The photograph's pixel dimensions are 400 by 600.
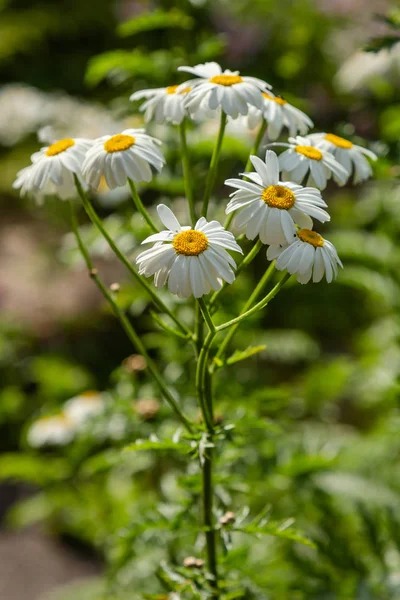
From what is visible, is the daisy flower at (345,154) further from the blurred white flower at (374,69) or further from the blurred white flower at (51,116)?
the blurred white flower at (51,116)

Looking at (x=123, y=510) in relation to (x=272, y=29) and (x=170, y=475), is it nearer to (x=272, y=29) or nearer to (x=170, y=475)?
(x=170, y=475)

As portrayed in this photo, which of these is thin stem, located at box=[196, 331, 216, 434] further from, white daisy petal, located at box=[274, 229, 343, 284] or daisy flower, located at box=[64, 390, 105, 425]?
daisy flower, located at box=[64, 390, 105, 425]

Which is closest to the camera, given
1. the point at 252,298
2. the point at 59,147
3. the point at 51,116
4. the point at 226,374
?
the point at 252,298

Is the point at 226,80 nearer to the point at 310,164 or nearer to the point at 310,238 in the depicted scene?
the point at 310,164

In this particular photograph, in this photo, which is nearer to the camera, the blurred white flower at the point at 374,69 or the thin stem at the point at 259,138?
the thin stem at the point at 259,138

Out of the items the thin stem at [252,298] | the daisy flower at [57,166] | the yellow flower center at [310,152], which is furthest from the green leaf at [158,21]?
the thin stem at [252,298]

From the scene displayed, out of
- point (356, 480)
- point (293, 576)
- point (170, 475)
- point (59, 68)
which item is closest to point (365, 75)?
Result: point (356, 480)

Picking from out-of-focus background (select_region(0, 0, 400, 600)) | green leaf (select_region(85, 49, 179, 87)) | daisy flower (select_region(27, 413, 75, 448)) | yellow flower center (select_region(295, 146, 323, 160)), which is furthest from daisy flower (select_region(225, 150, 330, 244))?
daisy flower (select_region(27, 413, 75, 448))

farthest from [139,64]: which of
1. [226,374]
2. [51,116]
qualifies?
[51,116]
